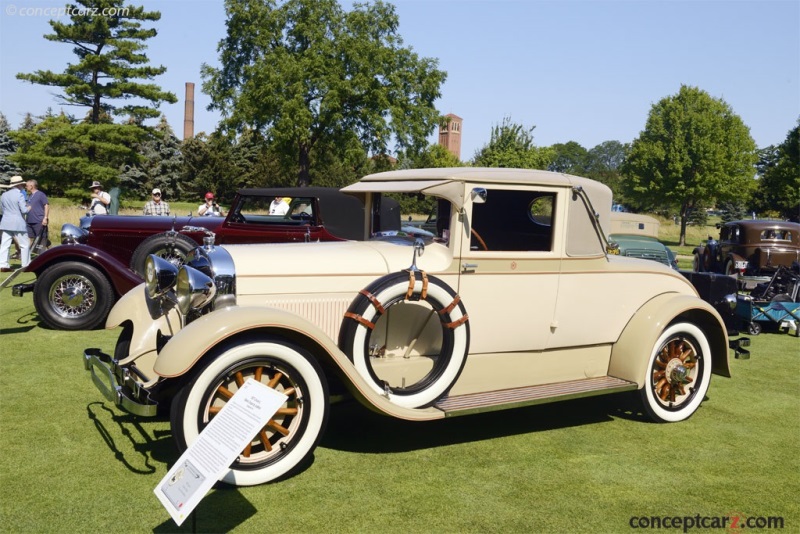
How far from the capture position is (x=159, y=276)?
4465 millimetres

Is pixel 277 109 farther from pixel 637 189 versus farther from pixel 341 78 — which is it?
pixel 637 189

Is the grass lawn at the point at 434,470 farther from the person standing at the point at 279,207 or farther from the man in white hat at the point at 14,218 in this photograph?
the man in white hat at the point at 14,218

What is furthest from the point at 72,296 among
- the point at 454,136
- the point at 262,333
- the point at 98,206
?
the point at 454,136

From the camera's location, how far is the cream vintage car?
3.94 meters

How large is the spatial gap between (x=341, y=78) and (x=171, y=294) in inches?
1100

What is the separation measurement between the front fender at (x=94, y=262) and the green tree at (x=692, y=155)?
34691 millimetres

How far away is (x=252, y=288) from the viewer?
4.33 meters

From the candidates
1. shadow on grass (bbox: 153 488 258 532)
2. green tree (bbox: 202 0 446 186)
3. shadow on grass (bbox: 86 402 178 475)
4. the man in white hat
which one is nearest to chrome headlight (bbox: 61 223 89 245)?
the man in white hat

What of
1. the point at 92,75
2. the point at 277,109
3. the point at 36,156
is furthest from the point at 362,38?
the point at 36,156

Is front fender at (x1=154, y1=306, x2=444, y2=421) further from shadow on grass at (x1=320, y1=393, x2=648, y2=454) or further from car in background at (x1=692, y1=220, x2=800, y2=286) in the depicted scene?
car in background at (x1=692, y1=220, x2=800, y2=286)

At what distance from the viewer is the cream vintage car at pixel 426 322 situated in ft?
12.9

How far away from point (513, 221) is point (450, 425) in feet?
5.29

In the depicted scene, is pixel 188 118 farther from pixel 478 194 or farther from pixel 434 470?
pixel 434 470

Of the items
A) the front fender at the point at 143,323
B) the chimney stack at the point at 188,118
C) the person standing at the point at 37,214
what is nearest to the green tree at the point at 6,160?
the chimney stack at the point at 188,118
